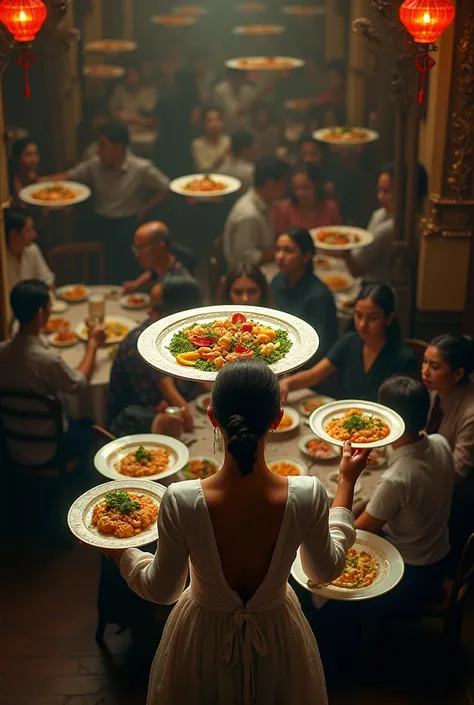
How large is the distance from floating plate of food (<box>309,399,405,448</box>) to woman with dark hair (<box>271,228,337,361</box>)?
1.75 m

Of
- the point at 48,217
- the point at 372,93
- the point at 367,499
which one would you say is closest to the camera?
the point at 367,499

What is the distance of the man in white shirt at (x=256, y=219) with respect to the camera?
6.50 m

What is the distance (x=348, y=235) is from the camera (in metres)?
6.37

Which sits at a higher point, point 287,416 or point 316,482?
point 316,482

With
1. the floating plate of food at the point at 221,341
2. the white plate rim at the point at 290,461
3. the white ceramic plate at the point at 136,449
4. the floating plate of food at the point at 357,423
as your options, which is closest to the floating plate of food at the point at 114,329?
the white ceramic plate at the point at 136,449

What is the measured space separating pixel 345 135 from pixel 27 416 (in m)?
4.62

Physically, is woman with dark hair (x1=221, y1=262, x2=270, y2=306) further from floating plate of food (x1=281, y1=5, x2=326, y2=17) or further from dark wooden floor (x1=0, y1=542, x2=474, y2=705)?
floating plate of food (x1=281, y1=5, x2=326, y2=17)

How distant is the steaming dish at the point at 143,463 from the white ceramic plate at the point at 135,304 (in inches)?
86.9

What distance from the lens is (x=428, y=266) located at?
6.16m

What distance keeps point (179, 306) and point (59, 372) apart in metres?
0.78

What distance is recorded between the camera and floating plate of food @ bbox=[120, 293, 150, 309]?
604cm

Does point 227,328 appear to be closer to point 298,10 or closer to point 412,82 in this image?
point 412,82

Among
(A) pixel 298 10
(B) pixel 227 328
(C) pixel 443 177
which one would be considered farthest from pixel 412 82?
(A) pixel 298 10

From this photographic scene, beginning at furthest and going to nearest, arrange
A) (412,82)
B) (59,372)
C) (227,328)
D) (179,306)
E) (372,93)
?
1. (372,93)
2. (412,82)
3. (59,372)
4. (179,306)
5. (227,328)
